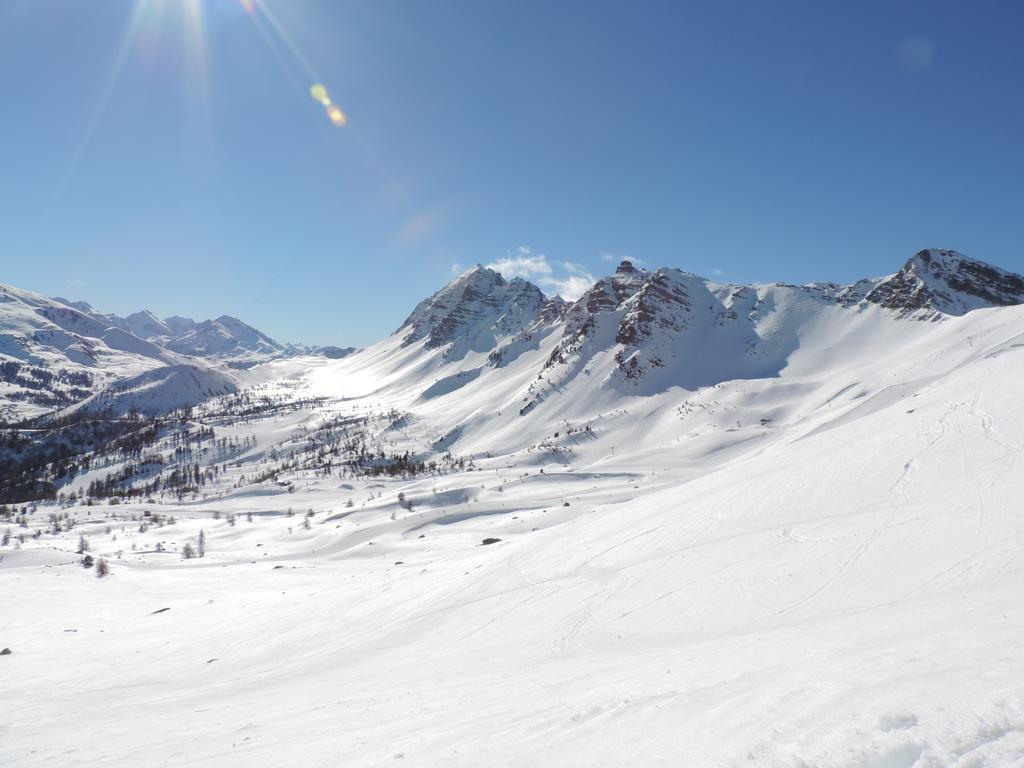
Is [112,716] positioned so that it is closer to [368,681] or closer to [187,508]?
[368,681]

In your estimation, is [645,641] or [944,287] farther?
[944,287]

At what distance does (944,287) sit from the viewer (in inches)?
7042

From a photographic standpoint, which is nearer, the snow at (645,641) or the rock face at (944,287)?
the snow at (645,641)

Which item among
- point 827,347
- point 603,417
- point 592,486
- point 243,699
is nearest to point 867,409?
point 592,486

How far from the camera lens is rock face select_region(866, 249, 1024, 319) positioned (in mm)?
171750

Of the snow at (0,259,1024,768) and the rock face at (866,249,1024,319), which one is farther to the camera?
the rock face at (866,249,1024,319)

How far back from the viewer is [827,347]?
6924 inches

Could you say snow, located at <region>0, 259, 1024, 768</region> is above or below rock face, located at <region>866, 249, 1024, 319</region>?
below

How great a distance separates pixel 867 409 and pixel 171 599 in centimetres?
8277

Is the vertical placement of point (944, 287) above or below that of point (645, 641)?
above

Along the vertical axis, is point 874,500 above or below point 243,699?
above

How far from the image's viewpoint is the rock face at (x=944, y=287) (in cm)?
17175

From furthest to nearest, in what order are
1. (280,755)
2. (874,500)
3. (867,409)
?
1. (867,409)
2. (874,500)
3. (280,755)

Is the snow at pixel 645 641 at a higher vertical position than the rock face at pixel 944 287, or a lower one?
lower
